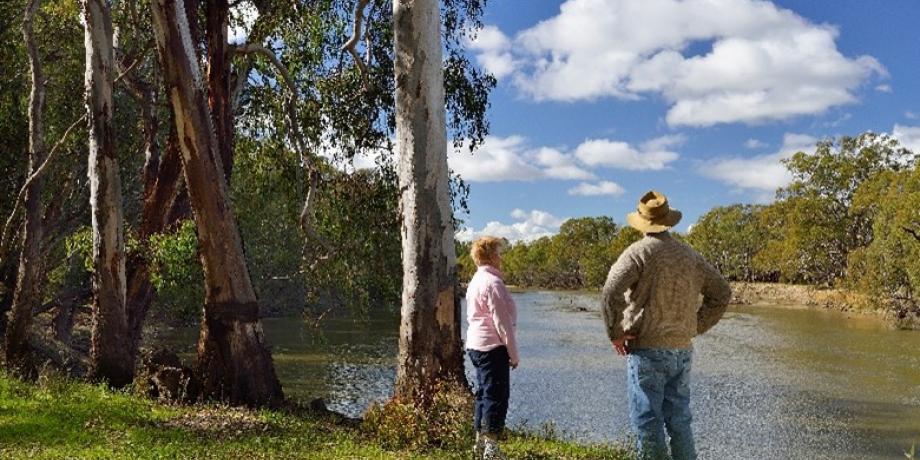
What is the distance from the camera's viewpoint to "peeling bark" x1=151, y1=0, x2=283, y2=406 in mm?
8266

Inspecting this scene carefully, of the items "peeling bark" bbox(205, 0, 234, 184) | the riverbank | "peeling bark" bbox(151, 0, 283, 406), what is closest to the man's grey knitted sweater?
"peeling bark" bbox(151, 0, 283, 406)

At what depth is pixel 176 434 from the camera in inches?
260

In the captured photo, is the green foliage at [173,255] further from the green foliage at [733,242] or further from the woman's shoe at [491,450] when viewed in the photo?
the green foliage at [733,242]

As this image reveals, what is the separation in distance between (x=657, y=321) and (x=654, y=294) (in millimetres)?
156

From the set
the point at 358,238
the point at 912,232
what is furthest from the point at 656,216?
the point at 912,232

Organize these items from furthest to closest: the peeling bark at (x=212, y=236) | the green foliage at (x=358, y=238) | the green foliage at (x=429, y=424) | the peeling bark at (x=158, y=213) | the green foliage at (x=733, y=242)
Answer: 1. the green foliage at (x=733, y=242)
2. the green foliage at (x=358, y=238)
3. the peeling bark at (x=158, y=213)
4. the peeling bark at (x=212, y=236)
5. the green foliage at (x=429, y=424)

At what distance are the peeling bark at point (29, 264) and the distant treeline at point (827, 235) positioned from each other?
606 cm

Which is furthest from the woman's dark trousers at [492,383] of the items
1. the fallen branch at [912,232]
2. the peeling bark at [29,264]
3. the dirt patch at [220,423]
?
the fallen branch at [912,232]

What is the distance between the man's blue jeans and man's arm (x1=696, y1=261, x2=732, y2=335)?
29 cm

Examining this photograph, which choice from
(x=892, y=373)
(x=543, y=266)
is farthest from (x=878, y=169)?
(x=543, y=266)

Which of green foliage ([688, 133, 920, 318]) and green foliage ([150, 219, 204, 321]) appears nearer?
green foliage ([150, 219, 204, 321])

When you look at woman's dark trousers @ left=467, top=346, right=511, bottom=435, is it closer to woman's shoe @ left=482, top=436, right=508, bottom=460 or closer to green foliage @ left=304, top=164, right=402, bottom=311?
woman's shoe @ left=482, top=436, right=508, bottom=460

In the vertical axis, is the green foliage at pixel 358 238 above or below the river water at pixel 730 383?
above

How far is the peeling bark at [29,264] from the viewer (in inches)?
403
